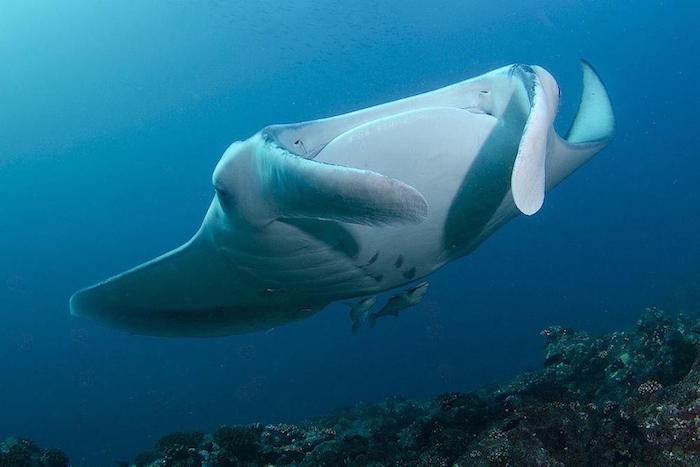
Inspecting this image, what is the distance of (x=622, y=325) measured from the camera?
24.2m

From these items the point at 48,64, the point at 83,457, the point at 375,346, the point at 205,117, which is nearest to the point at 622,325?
the point at 375,346

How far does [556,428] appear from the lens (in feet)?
10.0

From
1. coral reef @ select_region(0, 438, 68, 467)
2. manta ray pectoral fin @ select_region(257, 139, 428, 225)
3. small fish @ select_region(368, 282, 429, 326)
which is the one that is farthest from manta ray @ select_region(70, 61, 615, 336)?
coral reef @ select_region(0, 438, 68, 467)

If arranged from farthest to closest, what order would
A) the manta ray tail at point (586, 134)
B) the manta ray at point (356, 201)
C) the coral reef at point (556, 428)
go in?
the manta ray tail at point (586, 134)
the coral reef at point (556, 428)
the manta ray at point (356, 201)

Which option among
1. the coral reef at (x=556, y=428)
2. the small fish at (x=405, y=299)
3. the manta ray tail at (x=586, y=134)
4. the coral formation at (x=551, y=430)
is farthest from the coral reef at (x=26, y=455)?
the manta ray tail at (x=586, y=134)

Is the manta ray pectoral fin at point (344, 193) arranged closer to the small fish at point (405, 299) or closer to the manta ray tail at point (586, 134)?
the manta ray tail at point (586, 134)

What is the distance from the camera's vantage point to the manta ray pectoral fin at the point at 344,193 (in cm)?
144

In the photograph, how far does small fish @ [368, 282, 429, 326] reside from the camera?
18.3ft

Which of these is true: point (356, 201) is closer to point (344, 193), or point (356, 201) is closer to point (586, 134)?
point (344, 193)

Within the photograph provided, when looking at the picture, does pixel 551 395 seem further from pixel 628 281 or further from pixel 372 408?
pixel 628 281

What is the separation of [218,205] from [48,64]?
74289mm

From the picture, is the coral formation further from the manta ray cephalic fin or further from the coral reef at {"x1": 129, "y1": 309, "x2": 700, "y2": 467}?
the manta ray cephalic fin

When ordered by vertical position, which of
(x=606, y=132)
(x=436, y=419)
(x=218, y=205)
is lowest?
(x=436, y=419)

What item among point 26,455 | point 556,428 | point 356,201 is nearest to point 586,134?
point 556,428
